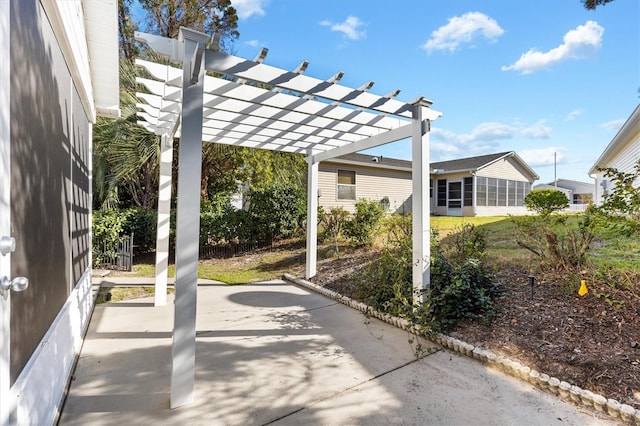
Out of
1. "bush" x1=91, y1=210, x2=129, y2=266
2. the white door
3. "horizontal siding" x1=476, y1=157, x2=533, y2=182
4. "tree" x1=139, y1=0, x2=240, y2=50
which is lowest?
"bush" x1=91, y1=210, x2=129, y2=266

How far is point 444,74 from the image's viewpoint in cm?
940

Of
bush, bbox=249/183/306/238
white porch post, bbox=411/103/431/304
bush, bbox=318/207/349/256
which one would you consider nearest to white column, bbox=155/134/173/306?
white porch post, bbox=411/103/431/304

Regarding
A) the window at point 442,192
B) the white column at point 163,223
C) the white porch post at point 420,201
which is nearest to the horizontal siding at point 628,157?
the white porch post at point 420,201

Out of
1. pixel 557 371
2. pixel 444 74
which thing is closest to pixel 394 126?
pixel 557 371

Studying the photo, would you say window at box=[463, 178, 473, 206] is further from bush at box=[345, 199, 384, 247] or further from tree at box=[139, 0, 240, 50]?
tree at box=[139, 0, 240, 50]

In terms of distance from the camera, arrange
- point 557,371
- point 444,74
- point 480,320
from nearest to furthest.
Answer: point 557,371
point 480,320
point 444,74

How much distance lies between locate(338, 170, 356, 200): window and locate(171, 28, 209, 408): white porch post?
39.6ft

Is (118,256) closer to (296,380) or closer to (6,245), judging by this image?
(296,380)

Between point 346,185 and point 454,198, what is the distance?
770 centimetres

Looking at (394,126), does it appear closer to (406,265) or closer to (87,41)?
(406,265)

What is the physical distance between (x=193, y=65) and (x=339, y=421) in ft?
9.12

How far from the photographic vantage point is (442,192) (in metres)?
19.4

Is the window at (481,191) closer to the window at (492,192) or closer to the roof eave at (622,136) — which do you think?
the window at (492,192)

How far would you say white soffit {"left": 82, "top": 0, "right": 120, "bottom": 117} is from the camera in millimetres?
3816
